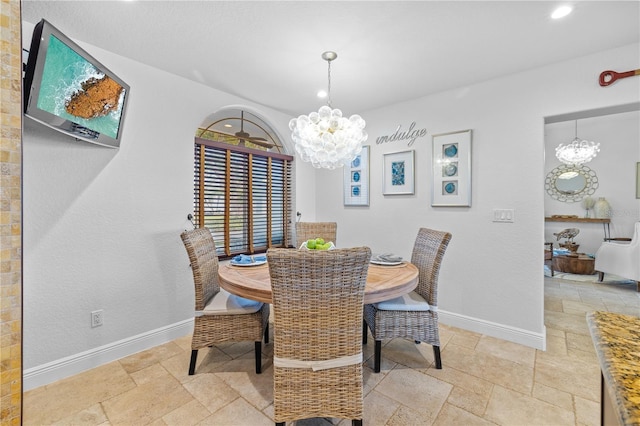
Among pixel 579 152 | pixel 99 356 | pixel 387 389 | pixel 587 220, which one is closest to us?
pixel 387 389

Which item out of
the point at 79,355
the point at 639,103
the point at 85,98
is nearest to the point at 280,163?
the point at 85,98

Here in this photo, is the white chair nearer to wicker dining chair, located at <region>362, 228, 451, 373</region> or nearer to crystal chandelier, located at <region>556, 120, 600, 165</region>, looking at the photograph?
crystal chandelier, located at <region>556, 120, 600, 165</region>

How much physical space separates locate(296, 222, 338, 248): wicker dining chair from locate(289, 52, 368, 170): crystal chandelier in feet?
3.67

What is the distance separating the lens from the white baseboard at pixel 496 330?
7.94 feet

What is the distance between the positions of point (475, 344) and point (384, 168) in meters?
2.10

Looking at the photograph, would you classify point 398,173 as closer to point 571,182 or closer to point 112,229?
point 112,229

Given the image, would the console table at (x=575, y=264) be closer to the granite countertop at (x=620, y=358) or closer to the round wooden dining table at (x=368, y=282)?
the round wooden dining table at (x=368, y=282)

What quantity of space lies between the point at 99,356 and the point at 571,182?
26.5ft

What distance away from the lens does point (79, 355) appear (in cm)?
206

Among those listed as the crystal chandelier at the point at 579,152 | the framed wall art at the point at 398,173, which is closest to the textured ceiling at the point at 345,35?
the framed wall art at the point at 398,173

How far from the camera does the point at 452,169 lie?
291 cm

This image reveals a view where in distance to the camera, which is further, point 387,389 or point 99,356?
point 99,356

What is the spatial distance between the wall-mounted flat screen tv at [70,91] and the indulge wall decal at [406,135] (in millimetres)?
2670

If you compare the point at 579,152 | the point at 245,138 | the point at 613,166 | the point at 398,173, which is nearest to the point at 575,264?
the point at 579,152
